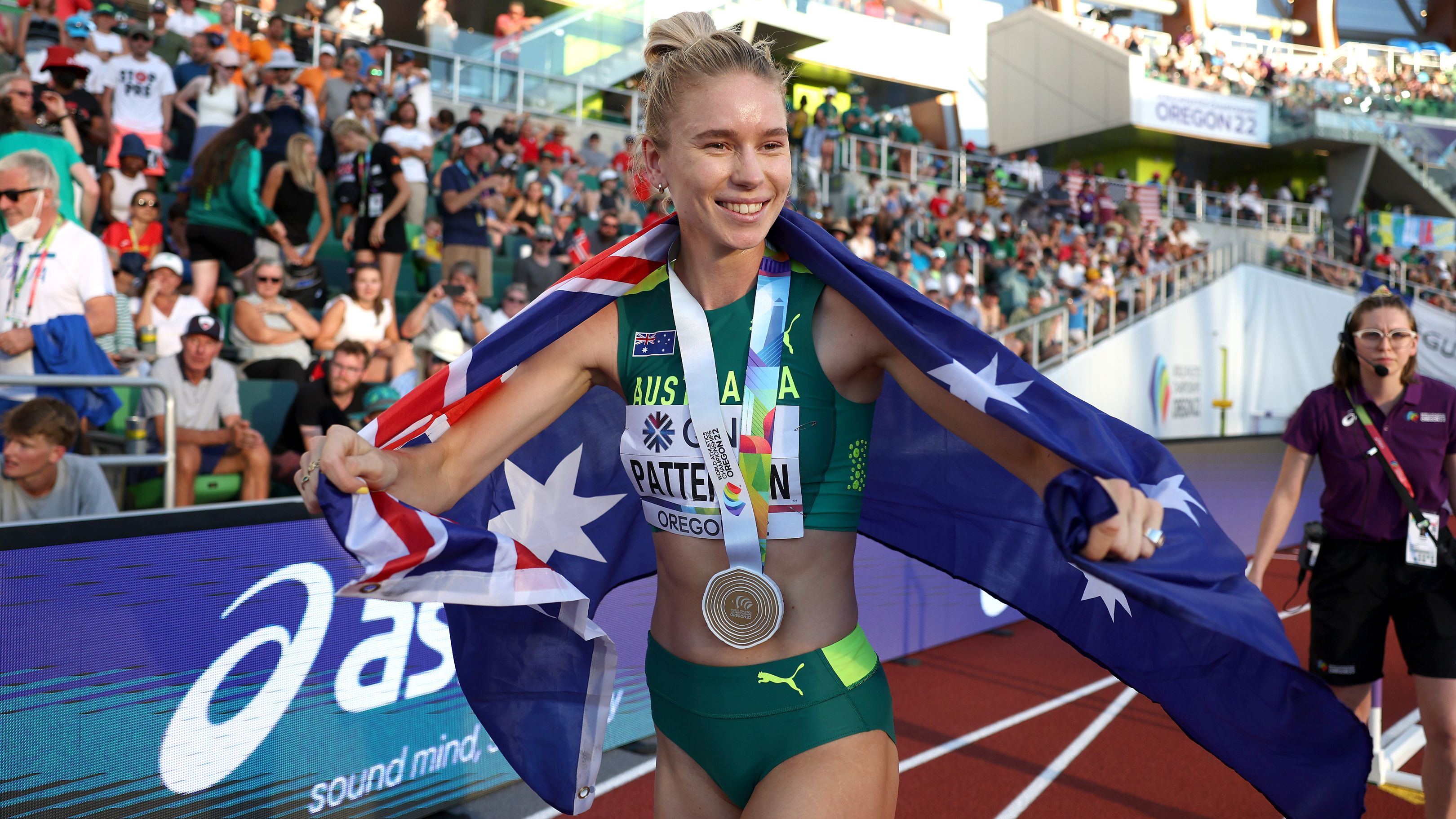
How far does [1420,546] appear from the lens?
427 centimetres

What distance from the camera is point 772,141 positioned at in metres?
2.08

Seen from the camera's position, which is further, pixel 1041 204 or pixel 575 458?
pixel 1041 204

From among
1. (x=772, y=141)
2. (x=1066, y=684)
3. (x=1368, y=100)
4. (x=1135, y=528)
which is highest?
(x=1368, y=100)

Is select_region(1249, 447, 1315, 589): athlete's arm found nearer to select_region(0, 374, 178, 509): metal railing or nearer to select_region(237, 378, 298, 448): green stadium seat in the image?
select_region(0, 374, 178, 509): metal railing

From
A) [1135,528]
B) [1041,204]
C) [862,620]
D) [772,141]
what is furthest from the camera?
[1041,204]

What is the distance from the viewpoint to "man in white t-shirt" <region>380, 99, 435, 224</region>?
30.3ft

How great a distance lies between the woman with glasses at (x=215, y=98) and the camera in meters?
8.97

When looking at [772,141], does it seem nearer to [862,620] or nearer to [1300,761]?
[1300,761]

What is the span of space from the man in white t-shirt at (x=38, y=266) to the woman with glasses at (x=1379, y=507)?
601cm

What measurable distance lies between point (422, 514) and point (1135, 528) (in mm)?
1331

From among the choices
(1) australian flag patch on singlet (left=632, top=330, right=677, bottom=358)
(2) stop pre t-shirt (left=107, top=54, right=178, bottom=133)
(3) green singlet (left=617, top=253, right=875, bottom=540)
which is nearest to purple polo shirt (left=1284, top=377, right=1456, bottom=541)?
(3) green singlet (left=617, top=253, right=875, bottom=540)

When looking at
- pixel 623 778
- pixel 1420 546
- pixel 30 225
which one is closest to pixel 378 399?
pixel 30 225

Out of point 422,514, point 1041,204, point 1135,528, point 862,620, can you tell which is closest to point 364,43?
point 862,620

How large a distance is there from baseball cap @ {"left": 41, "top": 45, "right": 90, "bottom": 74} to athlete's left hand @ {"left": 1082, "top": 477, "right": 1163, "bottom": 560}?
8.70m
